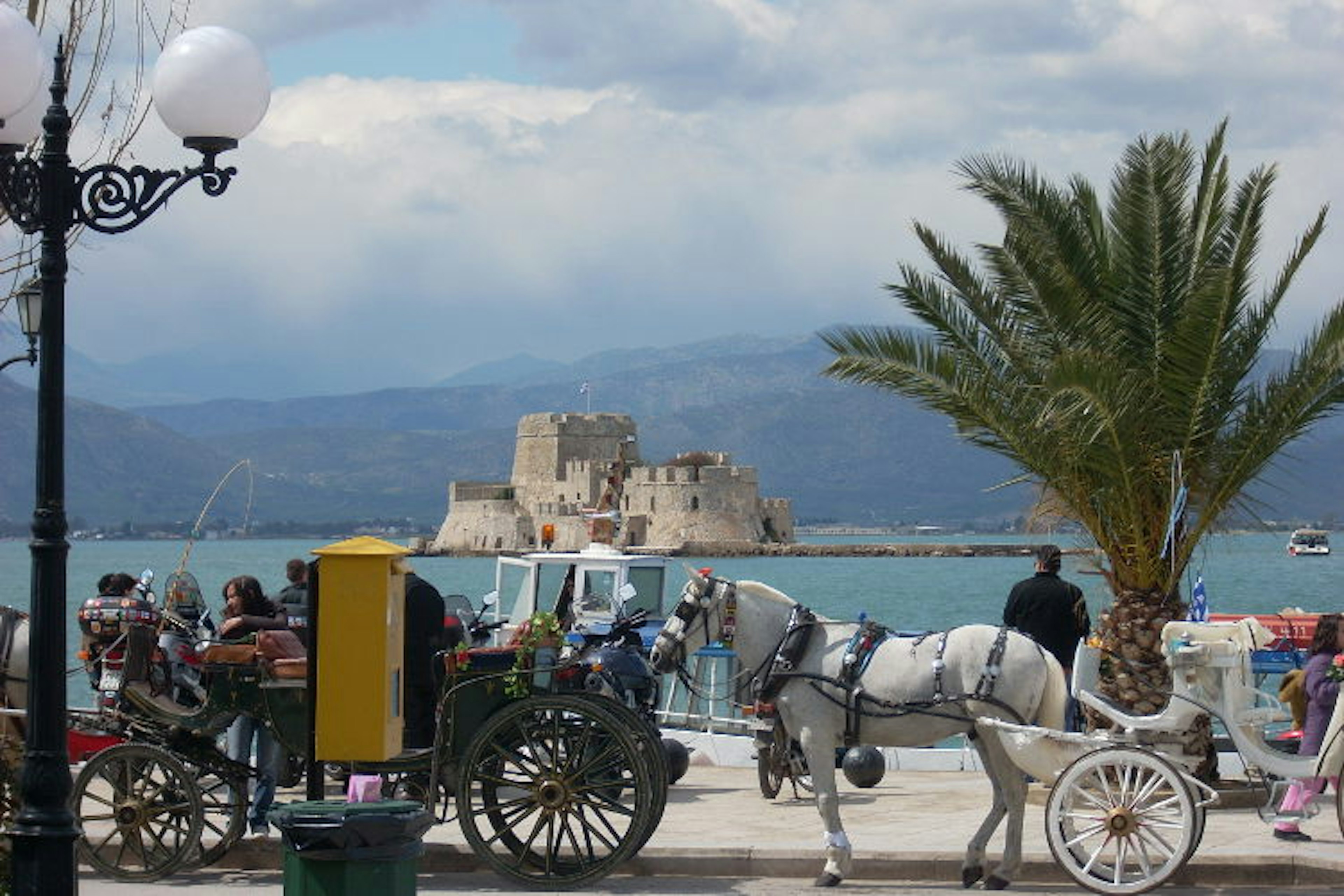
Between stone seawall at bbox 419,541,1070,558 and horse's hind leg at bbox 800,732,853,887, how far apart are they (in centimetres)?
8106

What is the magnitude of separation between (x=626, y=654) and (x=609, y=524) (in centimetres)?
887

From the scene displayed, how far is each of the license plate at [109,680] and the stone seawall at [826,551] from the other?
7856 centimetres

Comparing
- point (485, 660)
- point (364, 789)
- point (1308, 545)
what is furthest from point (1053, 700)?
point (1308, 545)

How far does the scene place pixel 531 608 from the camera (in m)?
19.6

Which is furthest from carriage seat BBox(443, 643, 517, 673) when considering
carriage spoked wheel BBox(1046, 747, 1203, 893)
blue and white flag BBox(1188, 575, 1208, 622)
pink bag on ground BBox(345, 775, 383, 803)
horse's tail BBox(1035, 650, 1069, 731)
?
blue and white flag BBox(1188, 575, 1208, 622)

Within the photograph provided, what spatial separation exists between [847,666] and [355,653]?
256 centimetres

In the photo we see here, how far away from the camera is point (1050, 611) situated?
547 inches

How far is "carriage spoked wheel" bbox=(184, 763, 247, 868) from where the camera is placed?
38.0ft

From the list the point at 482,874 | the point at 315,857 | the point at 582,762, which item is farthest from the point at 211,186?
the point at 482,874

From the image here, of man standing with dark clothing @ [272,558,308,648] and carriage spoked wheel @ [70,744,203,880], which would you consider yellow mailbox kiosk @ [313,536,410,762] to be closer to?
carriage spoked wheel @ [70,744,203,880]

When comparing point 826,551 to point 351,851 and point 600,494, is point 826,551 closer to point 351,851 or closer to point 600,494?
point 600,494

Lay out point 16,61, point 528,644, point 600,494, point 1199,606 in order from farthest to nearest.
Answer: point 600,494 < point 1199,606 < point 528,644 < point 16,61

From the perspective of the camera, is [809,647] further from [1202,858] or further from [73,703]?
[73,703]

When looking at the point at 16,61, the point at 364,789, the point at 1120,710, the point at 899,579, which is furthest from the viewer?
the point at 899,579
